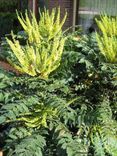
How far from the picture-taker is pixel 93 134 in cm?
319

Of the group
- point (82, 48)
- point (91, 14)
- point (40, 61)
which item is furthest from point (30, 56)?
point (91, 14)

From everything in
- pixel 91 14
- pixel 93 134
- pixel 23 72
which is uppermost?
pixel 23 72

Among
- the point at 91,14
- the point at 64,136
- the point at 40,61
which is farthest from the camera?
the point at 91,14

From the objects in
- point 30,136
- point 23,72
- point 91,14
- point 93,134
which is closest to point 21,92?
point 23,72

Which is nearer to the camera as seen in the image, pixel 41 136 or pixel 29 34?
pixel 41 136

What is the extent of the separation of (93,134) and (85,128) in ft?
0.25

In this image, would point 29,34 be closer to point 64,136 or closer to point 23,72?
point 23,72

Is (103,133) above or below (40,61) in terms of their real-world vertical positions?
below

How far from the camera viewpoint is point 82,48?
3.72 m

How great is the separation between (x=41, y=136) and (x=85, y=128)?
0.35 meters

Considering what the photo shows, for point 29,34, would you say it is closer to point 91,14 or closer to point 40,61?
point 40,61

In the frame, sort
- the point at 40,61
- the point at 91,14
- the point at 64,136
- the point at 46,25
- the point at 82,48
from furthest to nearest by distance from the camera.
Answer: the point at 91,14 < the point at 46,25 < the point at 82,48 < the point at 40,61 < the point at 64,136

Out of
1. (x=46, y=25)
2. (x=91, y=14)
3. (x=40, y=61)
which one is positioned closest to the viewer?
(x=40, y=61)

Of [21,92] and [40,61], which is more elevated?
[40,61]
